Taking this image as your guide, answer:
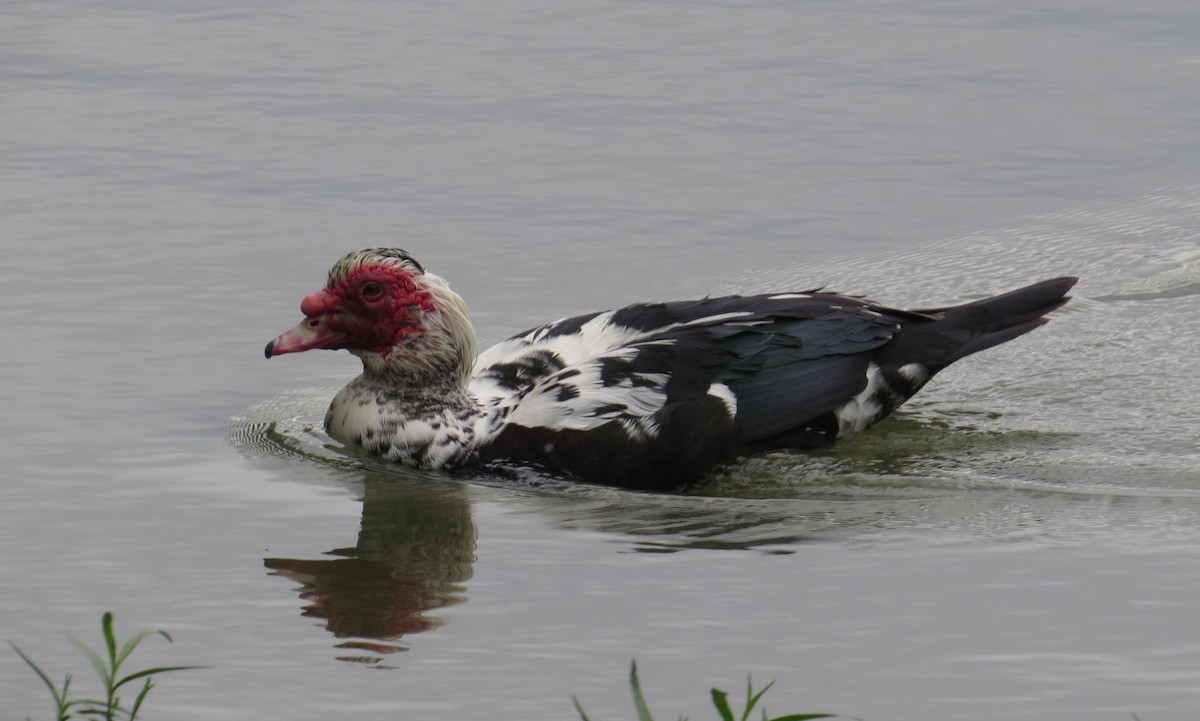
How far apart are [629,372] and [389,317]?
106 centimetres

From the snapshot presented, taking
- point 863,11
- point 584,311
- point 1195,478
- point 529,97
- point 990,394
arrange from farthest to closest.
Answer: point 863,11, point 529,97, point 584,311, point 990,394, point 1195,478

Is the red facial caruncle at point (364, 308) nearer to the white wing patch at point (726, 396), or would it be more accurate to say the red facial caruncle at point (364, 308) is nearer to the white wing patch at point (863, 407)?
the white wing patch at point (726, 396)

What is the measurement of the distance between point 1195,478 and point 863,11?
24.4ft

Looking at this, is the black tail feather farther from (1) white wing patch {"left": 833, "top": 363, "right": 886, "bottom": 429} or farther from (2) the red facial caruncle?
(2) the red facial caruncle

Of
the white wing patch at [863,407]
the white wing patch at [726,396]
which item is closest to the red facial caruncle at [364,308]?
the white wing patch at [726,396]

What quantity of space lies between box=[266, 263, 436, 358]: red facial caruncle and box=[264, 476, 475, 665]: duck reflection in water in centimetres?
70

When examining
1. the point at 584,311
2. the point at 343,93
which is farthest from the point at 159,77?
the point at 584,311

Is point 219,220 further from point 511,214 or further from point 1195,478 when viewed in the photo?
point 1195,478

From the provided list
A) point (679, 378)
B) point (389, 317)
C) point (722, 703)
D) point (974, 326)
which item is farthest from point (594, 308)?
point (722, 703)

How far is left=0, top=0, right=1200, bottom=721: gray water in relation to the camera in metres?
5.85

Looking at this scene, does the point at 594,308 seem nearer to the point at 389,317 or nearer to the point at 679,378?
the point at 389,317

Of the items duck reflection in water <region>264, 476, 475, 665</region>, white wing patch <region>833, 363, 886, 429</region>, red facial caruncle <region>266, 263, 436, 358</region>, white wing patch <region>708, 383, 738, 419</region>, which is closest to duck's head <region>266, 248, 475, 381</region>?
red facial caruncle <region>266, 263, 436, 358</region>

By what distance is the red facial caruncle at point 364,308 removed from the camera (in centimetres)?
823

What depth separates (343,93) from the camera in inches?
501
